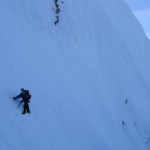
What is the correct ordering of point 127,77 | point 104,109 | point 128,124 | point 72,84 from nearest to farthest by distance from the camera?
point 72,84 < point 104,109 < point 128,124 < point 127,77

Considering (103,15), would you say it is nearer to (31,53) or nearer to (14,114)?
(31,53)

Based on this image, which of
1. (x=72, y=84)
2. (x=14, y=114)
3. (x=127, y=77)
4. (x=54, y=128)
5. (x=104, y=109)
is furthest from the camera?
(x=127, y=77)

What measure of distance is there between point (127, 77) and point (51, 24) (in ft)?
34.6

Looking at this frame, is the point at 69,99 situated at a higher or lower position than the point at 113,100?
lower

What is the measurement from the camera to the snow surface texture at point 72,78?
15.4m

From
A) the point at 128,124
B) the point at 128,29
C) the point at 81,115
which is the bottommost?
the point at 81,115

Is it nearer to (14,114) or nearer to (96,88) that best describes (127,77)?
(96,88)

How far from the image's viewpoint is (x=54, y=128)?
1616cm

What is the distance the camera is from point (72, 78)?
22.3 meters

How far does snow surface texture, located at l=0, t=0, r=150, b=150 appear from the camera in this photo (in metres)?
15.4

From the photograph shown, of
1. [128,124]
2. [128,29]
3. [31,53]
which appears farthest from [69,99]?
[128,29]

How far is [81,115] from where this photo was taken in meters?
19.9

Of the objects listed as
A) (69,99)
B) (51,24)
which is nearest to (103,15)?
(51,24)

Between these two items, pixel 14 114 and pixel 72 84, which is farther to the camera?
pixel 72 84
